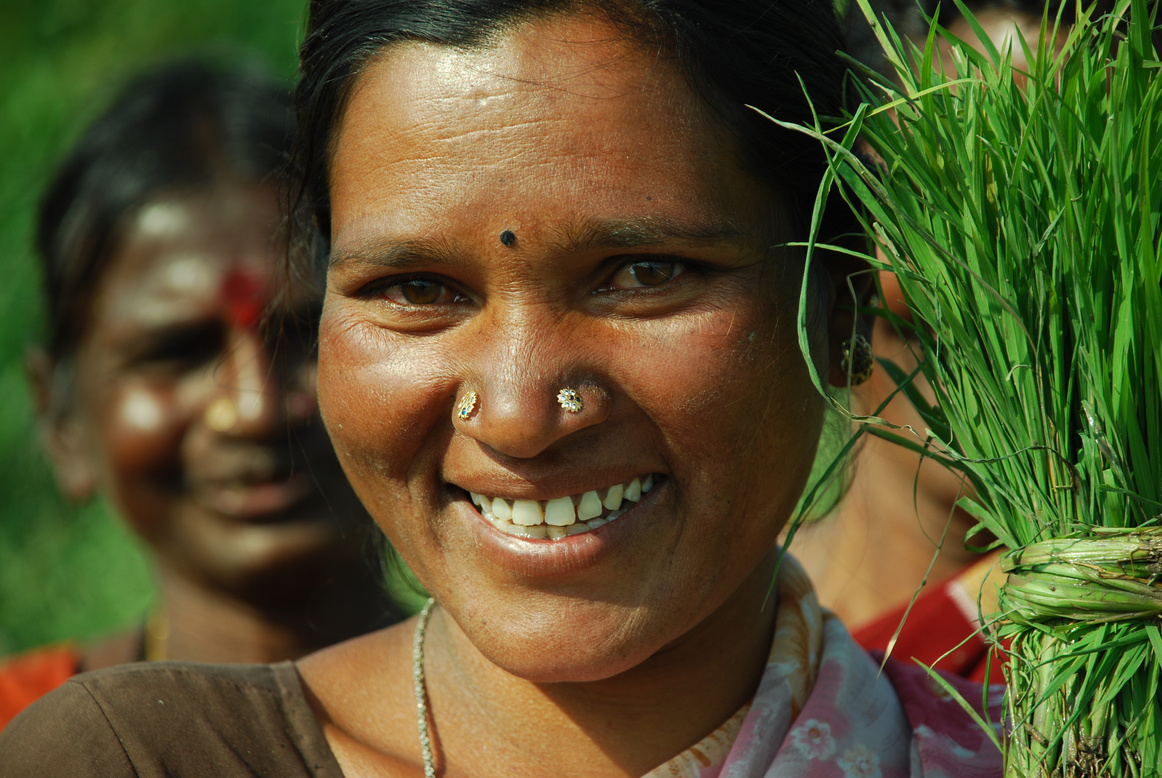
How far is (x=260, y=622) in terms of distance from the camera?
3.61m

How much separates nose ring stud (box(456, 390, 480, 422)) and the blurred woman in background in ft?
5.03

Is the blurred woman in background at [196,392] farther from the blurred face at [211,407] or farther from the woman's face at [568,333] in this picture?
the woman's face at [568,333]

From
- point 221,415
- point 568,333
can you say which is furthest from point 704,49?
point 221,415

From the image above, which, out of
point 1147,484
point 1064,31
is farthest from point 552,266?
point 1064,31

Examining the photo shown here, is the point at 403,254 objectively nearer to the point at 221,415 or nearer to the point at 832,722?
the point at 832,722

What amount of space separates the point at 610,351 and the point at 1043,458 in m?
0.60

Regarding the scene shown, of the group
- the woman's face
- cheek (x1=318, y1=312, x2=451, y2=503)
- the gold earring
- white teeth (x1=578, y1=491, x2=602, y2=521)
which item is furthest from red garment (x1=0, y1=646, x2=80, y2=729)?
the gold earring

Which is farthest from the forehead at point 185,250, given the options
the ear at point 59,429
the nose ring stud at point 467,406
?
the nose ring stud at point 467,406

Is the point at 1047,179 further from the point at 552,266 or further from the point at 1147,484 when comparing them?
the point at 552,266

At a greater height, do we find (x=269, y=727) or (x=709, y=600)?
(x=709, y=600)

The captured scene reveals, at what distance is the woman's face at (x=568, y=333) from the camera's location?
1.73 meters

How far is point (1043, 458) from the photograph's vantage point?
1.53 meters

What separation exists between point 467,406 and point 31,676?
2594mm

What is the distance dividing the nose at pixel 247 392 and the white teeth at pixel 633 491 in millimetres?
1674
